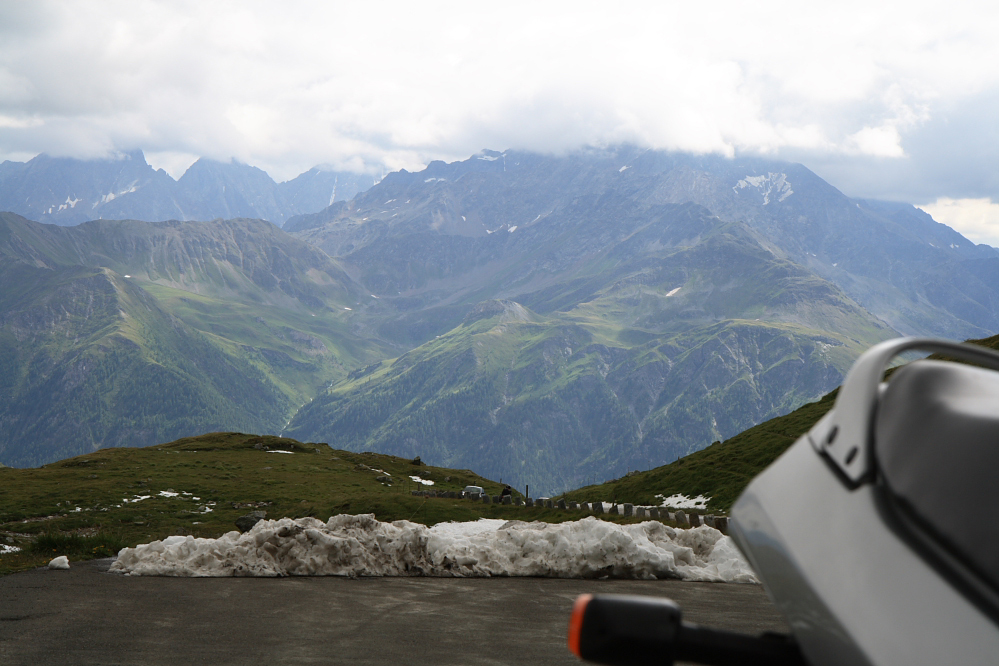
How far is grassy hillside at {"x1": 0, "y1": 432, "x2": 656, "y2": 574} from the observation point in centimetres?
3403

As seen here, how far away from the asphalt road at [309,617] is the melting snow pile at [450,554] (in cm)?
52

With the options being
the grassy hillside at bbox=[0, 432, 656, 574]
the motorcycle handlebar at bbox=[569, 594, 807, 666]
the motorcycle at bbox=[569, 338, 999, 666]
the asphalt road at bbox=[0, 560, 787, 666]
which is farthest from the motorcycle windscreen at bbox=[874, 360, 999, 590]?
the grassy hillside at bbox=[0, 432, 656, 574]

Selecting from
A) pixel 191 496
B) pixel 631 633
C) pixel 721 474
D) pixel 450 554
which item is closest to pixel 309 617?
pixel 450 554

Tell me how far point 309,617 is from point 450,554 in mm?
6499

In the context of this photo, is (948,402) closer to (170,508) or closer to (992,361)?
(992,361)

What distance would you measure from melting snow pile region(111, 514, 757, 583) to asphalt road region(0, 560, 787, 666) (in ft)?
1.72

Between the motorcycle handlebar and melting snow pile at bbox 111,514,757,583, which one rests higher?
the motorcycle handlebar

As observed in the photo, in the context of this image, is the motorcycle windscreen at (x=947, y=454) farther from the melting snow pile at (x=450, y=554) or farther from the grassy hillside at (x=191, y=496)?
the grassy hillside at (x=191, y=496)

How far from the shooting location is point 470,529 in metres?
30.0

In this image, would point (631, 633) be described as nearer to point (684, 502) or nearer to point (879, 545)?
point (879, 545)

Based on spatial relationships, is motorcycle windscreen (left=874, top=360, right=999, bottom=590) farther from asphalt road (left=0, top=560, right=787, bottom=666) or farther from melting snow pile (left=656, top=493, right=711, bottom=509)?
melting snow pile (left=656, top=493, right=711, bottom=509)

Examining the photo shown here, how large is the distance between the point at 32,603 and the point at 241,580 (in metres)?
4.62

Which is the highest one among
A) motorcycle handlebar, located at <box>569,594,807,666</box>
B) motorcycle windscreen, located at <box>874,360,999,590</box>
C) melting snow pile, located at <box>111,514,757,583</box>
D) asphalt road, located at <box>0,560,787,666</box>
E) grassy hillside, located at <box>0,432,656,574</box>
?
motorcycle windscreen, located at <box>874,360,999,590</box>

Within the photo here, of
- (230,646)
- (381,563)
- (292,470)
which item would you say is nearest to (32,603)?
(230,646)
